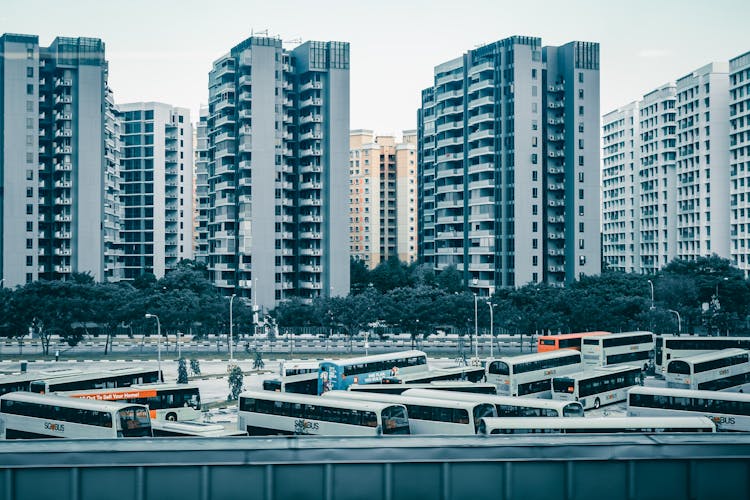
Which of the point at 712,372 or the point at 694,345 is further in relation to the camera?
the point at 694,345

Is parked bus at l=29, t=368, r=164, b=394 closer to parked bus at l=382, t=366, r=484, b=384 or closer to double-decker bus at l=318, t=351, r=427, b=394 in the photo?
double-decker bus at l=318, t=351, r=427, b=394

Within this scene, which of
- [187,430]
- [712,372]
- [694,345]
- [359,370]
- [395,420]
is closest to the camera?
[187,430]

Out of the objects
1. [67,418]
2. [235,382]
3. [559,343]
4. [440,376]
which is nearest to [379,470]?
[67,418]

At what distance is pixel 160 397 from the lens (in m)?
38.4

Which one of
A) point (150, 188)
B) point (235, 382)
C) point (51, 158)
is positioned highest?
point (150, 188)

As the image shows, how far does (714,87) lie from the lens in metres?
104

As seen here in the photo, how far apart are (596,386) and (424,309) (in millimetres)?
30202

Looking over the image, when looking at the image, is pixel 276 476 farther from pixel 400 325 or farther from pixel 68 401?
pixel 400 325

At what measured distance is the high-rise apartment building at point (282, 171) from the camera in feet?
289

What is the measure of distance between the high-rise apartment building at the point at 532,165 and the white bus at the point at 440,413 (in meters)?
59.3

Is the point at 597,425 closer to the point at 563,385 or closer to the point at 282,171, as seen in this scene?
the point at 563,385

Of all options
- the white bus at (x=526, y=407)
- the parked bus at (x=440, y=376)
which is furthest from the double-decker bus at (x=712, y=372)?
the white bus at (x=526, y=407)

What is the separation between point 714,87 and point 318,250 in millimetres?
59367

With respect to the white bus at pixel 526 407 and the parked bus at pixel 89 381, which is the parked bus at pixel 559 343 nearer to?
the white bus at pixel 526 407
